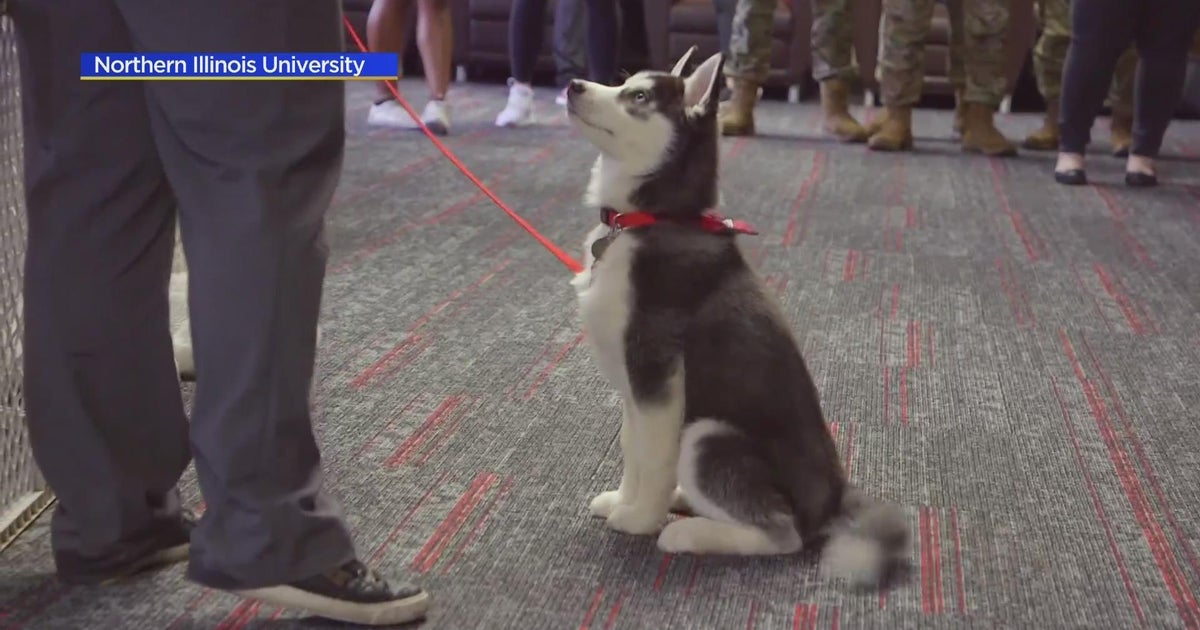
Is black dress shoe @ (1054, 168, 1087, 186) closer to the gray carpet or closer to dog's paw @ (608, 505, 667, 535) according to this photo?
the gray carpet

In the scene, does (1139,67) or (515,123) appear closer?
(1139,67)

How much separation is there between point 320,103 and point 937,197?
2.92 metres

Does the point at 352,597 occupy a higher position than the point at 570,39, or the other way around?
the point at 570,39

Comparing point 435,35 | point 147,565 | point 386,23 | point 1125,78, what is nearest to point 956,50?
point 1125,78

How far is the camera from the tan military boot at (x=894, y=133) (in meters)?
4.50

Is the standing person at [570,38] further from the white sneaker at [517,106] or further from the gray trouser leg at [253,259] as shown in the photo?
the gray trouser leg at [253,259]

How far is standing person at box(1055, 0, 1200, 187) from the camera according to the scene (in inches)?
142

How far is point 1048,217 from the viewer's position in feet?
11.4

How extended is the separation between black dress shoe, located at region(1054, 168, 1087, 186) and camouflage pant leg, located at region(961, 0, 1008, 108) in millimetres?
510

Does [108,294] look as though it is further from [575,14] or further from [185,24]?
[575,14]

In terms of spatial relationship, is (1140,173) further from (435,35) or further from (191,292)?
(191,292)

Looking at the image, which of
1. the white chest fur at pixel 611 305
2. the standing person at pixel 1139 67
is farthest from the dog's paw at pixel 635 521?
the standing person at pixel 1139 67

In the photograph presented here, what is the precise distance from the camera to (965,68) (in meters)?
4.41

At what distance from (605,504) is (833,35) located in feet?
11.0
